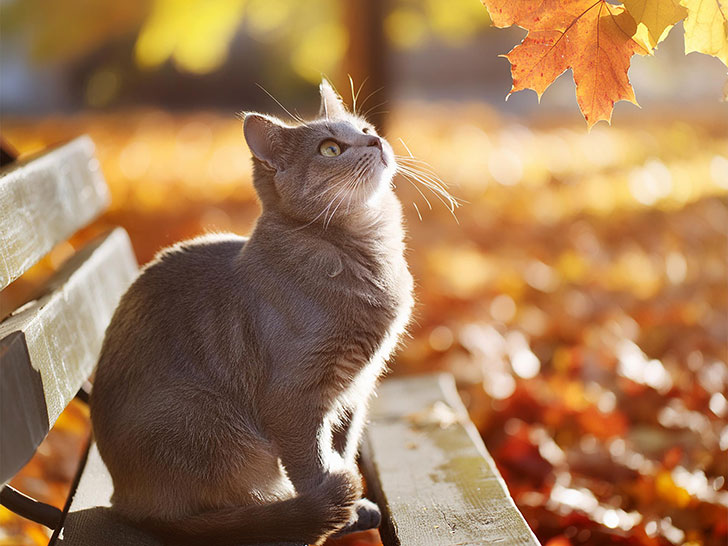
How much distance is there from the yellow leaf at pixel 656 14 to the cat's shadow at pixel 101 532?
1248 mm

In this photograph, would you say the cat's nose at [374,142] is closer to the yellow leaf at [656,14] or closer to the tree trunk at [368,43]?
the yellow leaf at [656,14]

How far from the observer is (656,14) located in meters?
1.54

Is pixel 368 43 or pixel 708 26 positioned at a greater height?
pixel 708 26

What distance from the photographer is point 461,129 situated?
911cm

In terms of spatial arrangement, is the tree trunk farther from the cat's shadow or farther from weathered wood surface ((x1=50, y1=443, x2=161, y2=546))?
the cat's shadow

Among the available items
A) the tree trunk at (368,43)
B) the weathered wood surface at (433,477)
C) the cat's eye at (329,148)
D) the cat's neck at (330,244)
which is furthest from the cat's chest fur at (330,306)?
the tree trunk at (368,43)

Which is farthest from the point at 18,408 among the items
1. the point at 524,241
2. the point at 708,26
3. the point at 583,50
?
the point at 524,241

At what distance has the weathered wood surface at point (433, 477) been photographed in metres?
1.65

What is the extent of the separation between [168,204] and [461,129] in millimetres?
4148

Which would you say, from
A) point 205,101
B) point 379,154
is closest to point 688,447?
point 379,154

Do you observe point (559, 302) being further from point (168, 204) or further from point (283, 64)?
point (283, 64)

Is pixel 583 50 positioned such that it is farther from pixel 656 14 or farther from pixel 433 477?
pixel 433 477

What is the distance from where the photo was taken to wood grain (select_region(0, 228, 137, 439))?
1.62 m

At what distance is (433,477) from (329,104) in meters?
0.99
